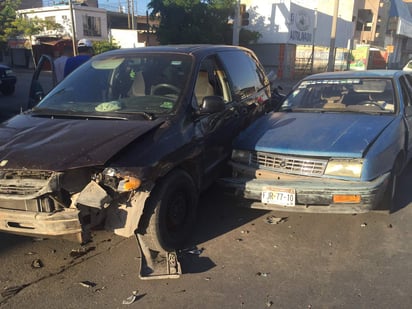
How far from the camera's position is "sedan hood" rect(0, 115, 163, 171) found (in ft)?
9.22

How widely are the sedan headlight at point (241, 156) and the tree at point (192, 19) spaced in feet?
77.7

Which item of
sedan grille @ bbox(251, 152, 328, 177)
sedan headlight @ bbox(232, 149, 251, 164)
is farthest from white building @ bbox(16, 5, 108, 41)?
sedan grille @ bbox(251, 152, 328, 177)

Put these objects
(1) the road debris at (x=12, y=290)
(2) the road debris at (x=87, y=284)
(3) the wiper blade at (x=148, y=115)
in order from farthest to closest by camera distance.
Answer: (3) the wiper blade at (x=148, y=115) → (2) the road debris at (x=87, y=284) → (1) the road debris at (x=12, y=290)

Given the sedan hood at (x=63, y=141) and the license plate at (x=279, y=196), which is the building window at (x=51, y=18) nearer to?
the sedan hood at (x=63, y=141)

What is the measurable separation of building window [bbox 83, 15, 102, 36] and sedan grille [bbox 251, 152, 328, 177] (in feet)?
134

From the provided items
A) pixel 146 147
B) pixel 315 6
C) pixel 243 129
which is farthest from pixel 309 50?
pixel 146 147

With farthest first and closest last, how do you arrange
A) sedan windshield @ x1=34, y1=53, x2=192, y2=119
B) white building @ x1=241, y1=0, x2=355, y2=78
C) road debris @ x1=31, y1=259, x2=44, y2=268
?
white building @ x1=241, y1=0, x2=355, y2=78 < sedan windshield @ x1=34, y1=53, x2=192, y2=119 < road debris @ x1=31, y1=259, x2=44, y2=268

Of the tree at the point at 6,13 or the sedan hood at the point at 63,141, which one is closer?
the sedan hood at the point at 63,141

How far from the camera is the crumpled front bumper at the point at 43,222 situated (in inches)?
113

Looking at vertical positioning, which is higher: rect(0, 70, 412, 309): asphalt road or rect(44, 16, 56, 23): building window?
rect(44, 16, 56, 23): building window

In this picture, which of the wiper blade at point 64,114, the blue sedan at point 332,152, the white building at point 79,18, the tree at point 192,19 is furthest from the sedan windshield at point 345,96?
the white building at point 79,18

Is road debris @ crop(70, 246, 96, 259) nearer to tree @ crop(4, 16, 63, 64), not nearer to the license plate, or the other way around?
the license plate

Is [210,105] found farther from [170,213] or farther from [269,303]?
[269,303]

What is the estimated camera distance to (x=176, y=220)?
3.61m
